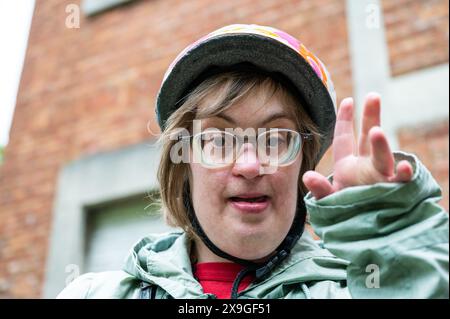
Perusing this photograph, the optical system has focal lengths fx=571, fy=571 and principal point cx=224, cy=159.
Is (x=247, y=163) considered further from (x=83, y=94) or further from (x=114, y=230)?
(x=83, y=94)

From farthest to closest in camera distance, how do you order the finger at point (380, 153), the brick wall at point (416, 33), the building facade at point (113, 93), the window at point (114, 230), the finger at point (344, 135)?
the window at point (114, 230) → the building facade at point (113, 93) → the brick wall at point (416, 33) → the finger at point (344, 135) → the finger at point (380, 153)

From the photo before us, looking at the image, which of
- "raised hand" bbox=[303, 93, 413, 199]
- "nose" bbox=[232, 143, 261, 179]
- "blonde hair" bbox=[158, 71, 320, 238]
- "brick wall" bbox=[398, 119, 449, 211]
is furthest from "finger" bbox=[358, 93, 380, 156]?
"brick wall" bbox=[398, 119, 449, 211]

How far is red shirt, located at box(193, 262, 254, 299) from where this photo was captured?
4.87 feet

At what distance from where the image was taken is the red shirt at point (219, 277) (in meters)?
1.48

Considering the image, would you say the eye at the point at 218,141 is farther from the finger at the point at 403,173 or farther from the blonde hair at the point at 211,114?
the finger at the point at 403,173

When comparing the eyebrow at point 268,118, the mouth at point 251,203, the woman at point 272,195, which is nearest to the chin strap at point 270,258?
the woman at point 272,195

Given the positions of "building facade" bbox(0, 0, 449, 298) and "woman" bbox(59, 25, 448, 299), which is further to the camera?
"building facade" bbox(0, 0, 449, 298)

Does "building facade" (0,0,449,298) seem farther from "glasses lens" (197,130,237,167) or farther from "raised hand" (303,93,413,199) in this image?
"raised hand" (303,93,413,199)

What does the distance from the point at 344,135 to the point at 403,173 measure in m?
0.19

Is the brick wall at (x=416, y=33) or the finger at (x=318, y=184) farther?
the brick wall at (x=416, y=33)

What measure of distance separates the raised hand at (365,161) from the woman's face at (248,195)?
0.91ft

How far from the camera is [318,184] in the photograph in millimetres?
1141

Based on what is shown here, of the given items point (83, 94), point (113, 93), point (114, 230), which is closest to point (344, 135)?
point (114, 230)

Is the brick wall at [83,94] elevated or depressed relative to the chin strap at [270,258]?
elevated
